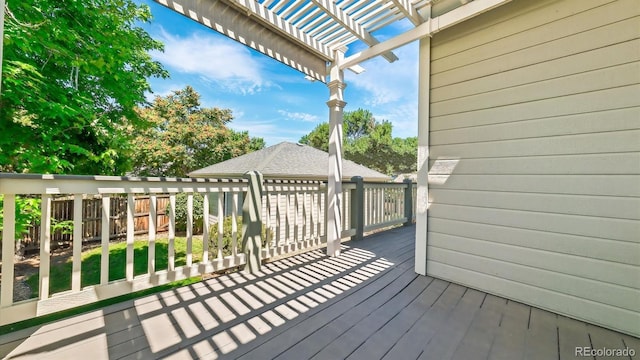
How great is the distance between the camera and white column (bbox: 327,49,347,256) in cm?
324

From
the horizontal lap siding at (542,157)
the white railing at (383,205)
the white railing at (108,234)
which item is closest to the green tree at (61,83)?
the white railing at (108,234)

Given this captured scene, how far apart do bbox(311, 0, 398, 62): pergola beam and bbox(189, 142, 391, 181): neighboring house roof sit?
466 cm

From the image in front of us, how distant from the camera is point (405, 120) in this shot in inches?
744

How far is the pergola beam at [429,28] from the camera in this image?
2.22 m

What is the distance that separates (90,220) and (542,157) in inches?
393

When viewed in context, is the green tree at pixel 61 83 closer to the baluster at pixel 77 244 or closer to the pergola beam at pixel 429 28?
the baluster at pixel 77 244

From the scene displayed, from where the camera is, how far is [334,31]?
286 cm

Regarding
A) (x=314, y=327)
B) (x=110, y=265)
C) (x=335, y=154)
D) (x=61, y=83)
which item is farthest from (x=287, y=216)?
(x=61, y=83)

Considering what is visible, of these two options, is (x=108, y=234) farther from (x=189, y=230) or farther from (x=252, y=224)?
(x=252, y=224)

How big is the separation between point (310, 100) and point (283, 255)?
761 inches

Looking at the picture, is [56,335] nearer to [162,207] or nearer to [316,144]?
[162,207]

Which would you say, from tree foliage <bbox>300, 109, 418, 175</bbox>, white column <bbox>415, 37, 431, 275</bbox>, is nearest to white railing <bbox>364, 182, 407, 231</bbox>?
white column <bbox>415, 37, 431, 275</bbox>

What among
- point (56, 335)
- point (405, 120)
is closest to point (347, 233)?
point (56, 335)

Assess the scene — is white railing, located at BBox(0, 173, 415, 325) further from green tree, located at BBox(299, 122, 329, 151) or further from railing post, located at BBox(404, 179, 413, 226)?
green tree, located at BBox(299, 122, 329, 151)
